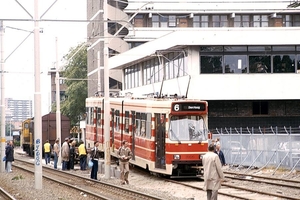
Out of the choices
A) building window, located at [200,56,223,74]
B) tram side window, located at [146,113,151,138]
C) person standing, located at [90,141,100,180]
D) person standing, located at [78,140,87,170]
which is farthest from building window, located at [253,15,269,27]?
tram side window, located at [146,113,151,138]

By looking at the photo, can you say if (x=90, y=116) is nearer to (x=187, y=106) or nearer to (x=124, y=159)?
(x=124, y=159)

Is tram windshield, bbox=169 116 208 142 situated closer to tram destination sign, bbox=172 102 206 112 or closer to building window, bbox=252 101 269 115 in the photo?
tram destination sign, bbox=172 102 206 112

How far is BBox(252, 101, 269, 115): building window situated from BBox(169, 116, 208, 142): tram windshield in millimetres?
22269

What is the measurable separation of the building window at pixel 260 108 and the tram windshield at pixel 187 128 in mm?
22269

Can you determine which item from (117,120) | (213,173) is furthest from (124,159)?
(213,173)

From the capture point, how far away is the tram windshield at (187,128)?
27906mm

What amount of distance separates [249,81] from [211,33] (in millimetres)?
3974

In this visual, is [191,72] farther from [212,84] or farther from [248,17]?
[248,17]

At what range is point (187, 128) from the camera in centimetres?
2806

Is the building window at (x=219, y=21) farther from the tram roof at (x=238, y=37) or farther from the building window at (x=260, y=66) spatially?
the building window at (x=260, y=66)

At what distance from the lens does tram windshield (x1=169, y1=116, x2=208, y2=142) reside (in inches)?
1099

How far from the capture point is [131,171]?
35.4m

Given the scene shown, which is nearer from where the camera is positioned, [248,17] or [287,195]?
[287,195]

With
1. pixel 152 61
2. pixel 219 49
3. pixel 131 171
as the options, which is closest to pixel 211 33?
pixel 219 49
